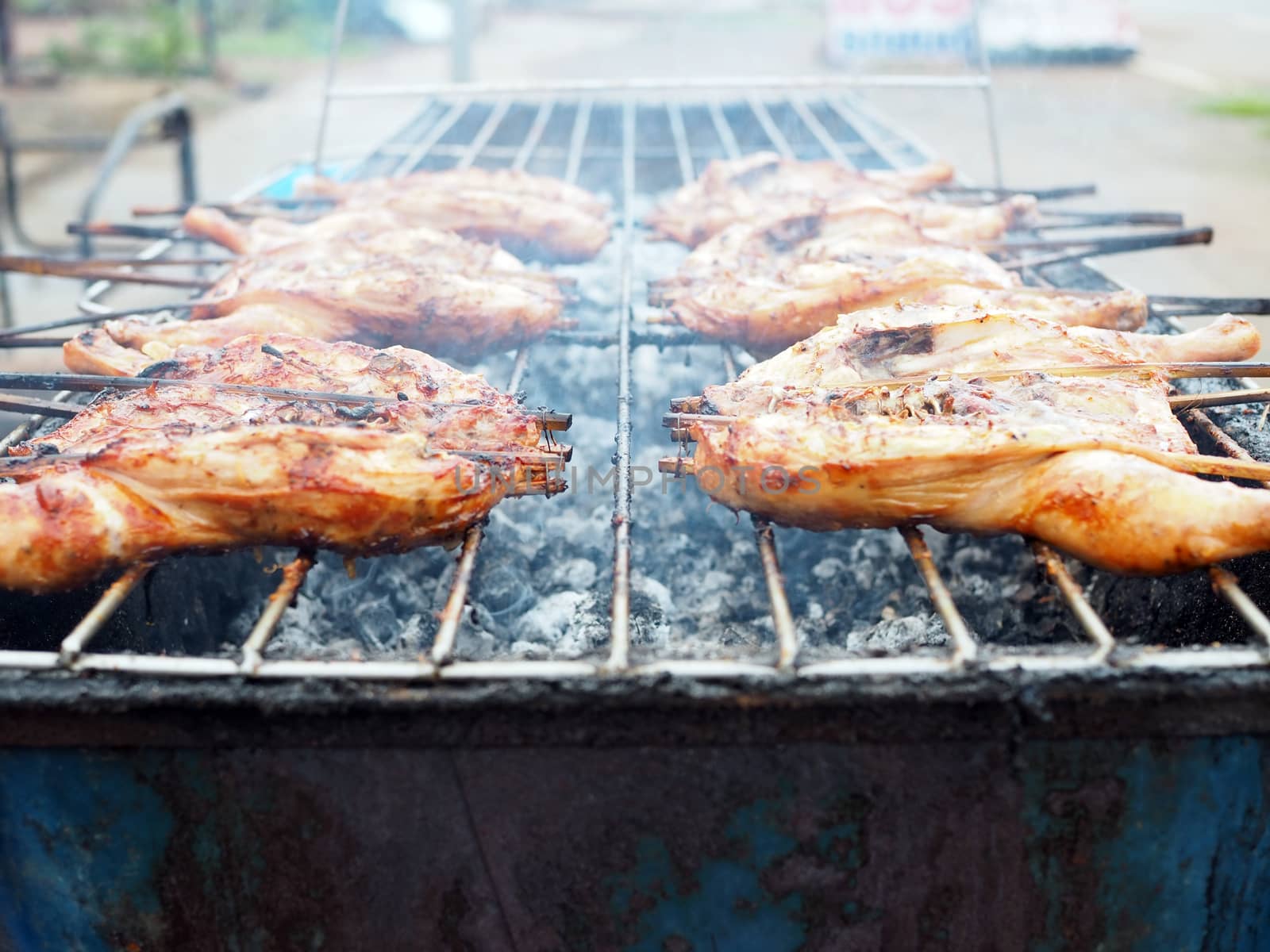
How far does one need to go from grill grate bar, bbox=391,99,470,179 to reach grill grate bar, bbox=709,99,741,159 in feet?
6.17

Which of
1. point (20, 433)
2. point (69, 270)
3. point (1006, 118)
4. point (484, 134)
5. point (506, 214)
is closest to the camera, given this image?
point (20, 433)

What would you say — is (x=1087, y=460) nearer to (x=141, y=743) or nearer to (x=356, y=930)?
(x=356, y=930)

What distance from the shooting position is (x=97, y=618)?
196 centimetres

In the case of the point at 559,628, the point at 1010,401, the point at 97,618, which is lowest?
the point at 559,628

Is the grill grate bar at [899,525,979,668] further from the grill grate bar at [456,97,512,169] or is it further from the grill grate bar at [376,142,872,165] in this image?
the grill grate bar at [376,142,872,165]

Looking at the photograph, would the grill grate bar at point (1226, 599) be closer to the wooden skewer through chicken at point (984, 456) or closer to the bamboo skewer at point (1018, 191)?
the wooden skewer through chicken at point (984, 456)

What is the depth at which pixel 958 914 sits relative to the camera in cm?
217

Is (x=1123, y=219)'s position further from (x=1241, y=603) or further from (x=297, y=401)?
(x=297, y=401)

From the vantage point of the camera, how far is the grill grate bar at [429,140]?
18.5 feet

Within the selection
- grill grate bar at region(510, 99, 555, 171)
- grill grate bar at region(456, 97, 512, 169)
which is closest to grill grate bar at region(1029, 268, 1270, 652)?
grill grate bar at region(456, 97, 512, 169)

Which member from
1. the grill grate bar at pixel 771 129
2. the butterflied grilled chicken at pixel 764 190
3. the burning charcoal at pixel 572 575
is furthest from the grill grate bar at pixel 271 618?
the grill grate bar at pixel 771 129

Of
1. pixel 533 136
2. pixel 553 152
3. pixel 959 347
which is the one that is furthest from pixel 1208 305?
pixel 553 152

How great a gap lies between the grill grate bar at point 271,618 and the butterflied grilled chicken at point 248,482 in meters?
0.09

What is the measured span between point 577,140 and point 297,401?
4.18 meters
